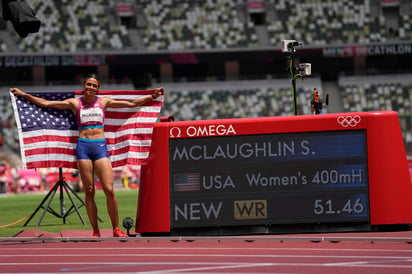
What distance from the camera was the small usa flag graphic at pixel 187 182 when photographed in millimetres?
10023

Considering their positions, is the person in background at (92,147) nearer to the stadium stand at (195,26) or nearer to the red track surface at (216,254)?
the red track surface at (216,254)

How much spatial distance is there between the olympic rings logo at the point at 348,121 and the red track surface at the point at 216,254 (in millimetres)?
1257

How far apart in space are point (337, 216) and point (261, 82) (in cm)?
4176

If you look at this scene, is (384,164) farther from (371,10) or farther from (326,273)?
(371,10)

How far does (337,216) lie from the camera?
9773 millimetres

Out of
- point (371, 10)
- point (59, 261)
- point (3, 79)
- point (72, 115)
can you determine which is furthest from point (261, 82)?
point (59, 261)

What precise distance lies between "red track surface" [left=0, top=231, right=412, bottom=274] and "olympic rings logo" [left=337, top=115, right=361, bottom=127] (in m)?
1.26

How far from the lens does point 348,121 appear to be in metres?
9.84

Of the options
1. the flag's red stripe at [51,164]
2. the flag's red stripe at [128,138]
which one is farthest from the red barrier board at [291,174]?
the flag's red stripe at [51,164]

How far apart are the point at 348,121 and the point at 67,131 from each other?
352 cm

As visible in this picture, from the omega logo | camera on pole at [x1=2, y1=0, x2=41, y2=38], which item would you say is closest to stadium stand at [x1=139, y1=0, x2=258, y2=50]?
the omega logo

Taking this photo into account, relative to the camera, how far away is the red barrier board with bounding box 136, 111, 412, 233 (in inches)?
385

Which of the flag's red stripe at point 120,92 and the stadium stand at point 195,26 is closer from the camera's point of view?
the flag's red stripe at point 120,92

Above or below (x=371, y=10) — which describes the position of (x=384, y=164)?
below
